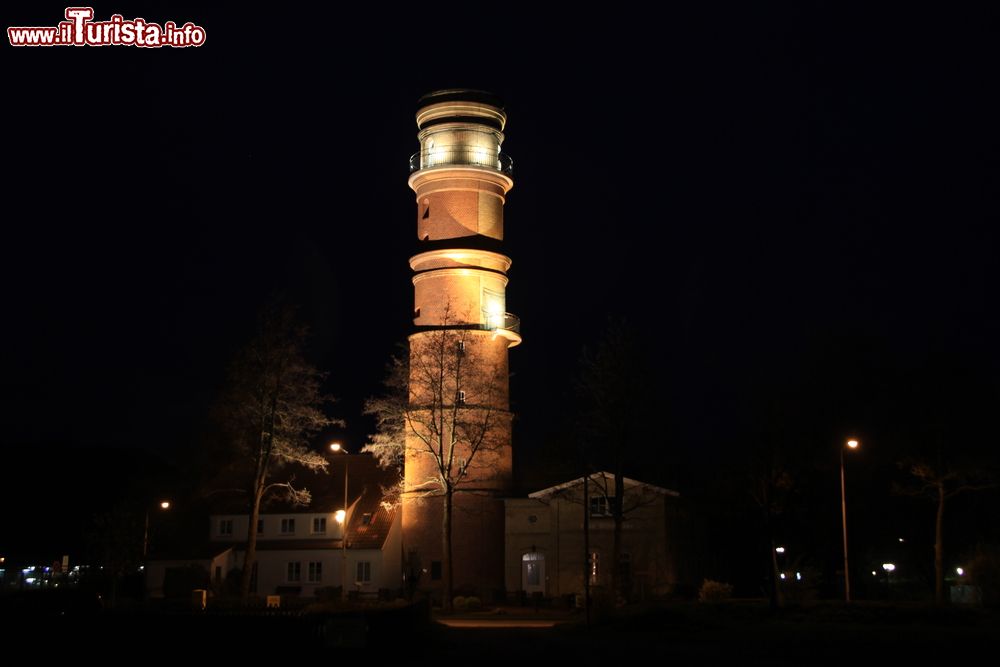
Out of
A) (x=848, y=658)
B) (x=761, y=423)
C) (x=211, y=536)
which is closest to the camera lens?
(x=848, y=658)

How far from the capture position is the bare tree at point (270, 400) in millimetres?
46281

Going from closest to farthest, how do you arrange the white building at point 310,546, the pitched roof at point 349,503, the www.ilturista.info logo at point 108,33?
the www.ilturista.info logo at point 108,33, the white building at point 310,546, the pitched roof at point 349,503

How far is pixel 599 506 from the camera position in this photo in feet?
179

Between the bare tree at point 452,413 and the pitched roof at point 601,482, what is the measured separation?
2.53m

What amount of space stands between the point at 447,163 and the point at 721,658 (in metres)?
32.2

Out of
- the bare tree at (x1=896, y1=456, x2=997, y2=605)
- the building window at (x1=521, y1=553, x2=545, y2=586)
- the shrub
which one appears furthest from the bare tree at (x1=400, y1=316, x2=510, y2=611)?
the bare tree at (x1=896, y1=456, x2=997, y2=605)

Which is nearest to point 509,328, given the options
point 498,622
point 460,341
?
point 460,341

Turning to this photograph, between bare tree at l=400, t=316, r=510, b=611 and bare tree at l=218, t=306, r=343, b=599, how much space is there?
636 cm

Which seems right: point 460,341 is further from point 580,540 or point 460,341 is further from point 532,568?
point 532,568

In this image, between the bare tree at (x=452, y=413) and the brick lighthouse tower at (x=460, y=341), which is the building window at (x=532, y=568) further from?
the bare tree at (x=452, y=413)

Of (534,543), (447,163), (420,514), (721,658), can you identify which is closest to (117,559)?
(420,514)

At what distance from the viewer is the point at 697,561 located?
5678 centimetres

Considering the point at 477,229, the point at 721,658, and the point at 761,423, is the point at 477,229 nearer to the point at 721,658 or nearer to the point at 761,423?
the point at 761,423

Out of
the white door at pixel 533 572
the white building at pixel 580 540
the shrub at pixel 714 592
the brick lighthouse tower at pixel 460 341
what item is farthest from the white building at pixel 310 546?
the shrub at pixel 714 592
